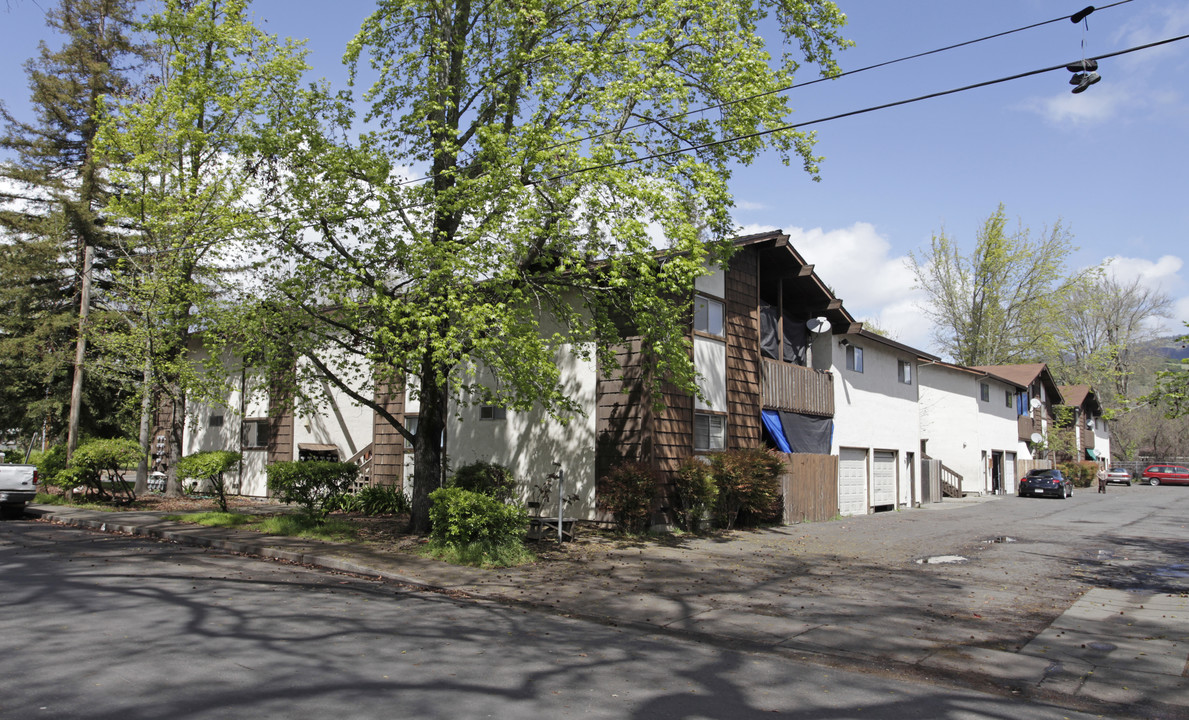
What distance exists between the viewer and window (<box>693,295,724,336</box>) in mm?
18453

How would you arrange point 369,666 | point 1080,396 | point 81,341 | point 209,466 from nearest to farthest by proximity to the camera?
point 369,666, point 209,466, point 81,341, point 1080,396

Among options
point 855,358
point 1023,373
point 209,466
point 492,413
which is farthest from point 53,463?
point 1023,373

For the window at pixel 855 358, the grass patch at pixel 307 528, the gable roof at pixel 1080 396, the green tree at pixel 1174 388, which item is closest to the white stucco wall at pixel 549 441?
the grass patch at pixel 307 528

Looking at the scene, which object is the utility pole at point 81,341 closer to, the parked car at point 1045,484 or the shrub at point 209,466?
the shrub at point 209,466

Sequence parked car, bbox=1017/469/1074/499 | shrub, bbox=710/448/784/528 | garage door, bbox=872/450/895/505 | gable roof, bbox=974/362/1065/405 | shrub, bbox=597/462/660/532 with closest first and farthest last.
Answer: shrub, bbox=597/462/660/532 → shrub, bbox=710/448/784/528 → garage door, bbox=872/450/895/505 → parked car, bbox=1017/469/1074/499 → gable roof, bbox=974/362/1065/405

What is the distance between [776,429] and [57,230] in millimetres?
24098

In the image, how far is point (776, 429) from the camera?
68.6 ft

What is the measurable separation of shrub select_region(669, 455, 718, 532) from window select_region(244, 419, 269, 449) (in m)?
14.3

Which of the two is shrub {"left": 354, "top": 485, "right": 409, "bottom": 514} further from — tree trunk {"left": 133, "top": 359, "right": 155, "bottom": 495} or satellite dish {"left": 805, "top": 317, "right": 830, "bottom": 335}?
satellite dish {"left": 805, "top": 317, "right": 830, "bottom": 335}

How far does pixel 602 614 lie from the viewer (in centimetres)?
927

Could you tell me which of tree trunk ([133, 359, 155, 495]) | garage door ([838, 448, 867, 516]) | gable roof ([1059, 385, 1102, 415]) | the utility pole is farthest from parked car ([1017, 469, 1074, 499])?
the utility pole

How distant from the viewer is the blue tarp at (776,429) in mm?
20656

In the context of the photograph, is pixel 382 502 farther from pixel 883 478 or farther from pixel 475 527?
pixel 883 478

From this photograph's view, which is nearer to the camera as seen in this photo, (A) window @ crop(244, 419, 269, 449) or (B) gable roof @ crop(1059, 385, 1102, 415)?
(A) window @ crop(244, 419, 269, 449)
